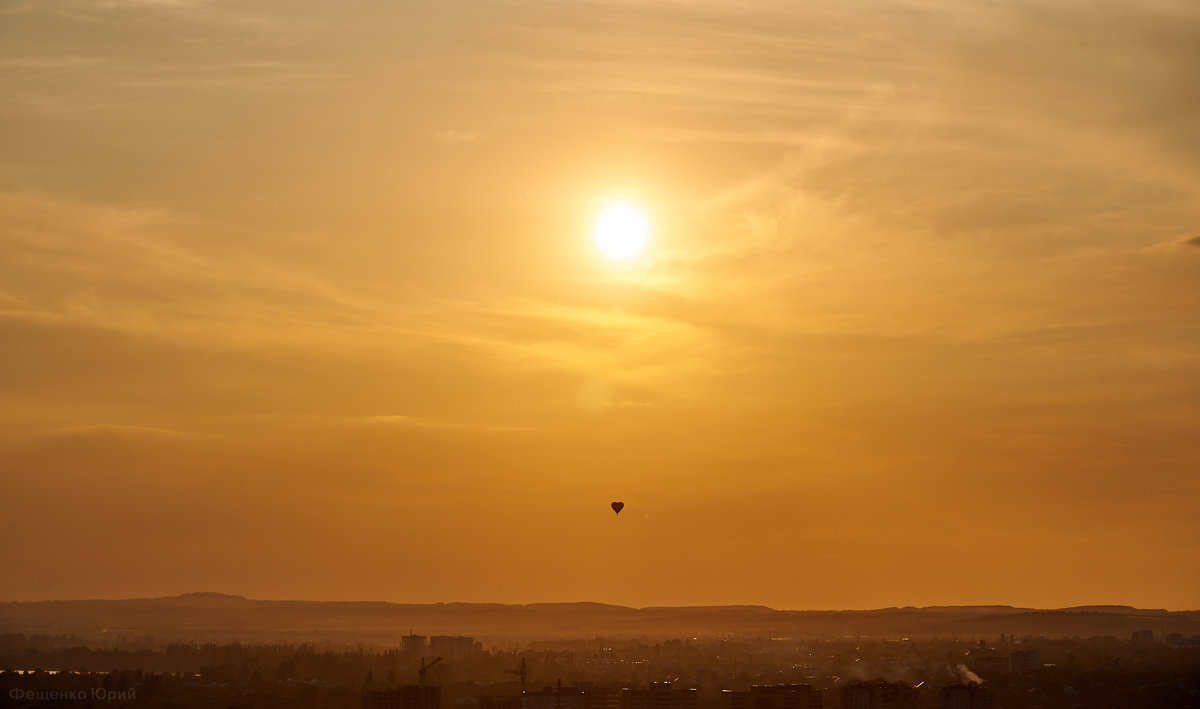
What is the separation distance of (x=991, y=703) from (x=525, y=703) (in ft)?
193

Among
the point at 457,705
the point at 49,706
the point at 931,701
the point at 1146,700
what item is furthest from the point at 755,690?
the point at 49,706

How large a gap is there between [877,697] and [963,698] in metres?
11.1

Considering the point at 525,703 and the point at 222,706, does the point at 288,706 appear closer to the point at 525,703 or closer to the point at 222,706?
the point at 222,706

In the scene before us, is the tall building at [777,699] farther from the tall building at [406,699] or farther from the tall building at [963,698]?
the tall building at [406,699]

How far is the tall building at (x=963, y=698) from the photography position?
18488 cm

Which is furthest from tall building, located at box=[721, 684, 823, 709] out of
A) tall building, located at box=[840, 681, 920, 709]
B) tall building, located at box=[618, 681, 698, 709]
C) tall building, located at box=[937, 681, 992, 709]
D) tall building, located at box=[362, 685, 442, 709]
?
tall building, located at box=[362, 685, 442, 709]

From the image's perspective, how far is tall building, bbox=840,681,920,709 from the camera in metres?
180

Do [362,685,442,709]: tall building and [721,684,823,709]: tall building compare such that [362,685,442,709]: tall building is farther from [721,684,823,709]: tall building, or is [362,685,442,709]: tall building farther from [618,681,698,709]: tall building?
[721,684,823,709]: tall building

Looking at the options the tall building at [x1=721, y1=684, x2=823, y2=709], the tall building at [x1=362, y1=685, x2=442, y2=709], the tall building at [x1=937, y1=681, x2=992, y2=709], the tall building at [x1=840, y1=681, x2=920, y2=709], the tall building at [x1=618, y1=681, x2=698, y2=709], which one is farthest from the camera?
the tall building at [x1=937, y1=681, x2=992, y2=709]

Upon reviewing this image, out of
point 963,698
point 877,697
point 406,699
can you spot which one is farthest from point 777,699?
point 406,699

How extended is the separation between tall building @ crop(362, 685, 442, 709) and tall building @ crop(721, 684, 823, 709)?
35.6m

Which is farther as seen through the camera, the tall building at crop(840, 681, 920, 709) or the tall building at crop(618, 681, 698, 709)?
the tall building at crop(618, 681, 698, 709)

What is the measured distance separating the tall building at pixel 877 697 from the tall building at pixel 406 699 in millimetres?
48704

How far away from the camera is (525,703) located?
175875mm
